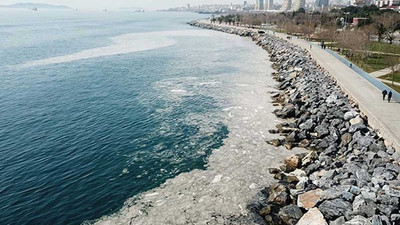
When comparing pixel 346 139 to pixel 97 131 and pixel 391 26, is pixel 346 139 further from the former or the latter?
pixel 391 26

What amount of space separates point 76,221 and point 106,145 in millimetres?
9274

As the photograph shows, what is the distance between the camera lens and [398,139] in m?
20.5

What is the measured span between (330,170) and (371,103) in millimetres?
12006

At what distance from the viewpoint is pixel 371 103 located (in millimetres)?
27875

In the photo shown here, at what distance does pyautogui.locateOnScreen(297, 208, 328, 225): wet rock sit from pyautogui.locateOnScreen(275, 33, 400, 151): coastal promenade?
8.69 metres

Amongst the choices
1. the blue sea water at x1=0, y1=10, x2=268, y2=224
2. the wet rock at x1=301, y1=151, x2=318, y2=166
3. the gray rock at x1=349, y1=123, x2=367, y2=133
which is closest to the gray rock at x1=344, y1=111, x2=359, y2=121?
the gray rock at x1=349, y1=123, x2=367, y2=133

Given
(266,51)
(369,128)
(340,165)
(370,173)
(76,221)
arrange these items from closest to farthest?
(76,221)
(370,173)
(340,165)
(369,128)
(266,51)

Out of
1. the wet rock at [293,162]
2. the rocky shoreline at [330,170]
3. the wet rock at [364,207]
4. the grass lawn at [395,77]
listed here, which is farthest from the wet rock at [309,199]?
the grass lawn at [395,77]

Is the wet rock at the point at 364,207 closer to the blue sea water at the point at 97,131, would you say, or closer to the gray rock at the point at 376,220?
the gray rock at the point at 376,220

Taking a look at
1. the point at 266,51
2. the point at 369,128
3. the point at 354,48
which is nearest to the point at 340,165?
the point at 369,128

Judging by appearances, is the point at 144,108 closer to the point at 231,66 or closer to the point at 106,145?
the point at 106,145

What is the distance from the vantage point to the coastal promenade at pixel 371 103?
72.5 feet

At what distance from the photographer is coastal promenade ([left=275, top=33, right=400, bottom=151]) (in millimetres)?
22102

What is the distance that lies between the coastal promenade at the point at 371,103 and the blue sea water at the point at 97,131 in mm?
12266
